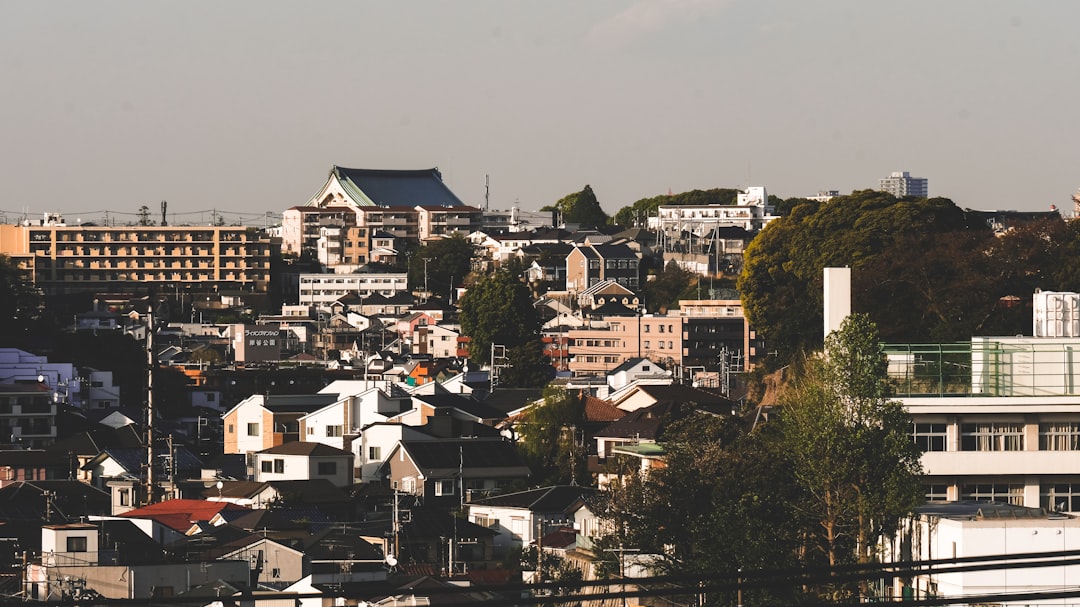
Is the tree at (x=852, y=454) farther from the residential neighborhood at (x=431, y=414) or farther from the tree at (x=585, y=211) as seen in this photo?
the tree at (x=585, y=211)

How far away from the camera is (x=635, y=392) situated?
29.2 meters

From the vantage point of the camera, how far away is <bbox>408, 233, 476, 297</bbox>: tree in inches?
2389

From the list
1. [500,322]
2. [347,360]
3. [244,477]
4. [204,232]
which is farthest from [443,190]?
[244,477]

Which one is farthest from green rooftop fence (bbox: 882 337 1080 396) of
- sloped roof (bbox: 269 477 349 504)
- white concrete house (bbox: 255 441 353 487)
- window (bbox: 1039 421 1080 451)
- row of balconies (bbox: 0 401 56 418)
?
row of balconies (bbox: 0 401 56 418)

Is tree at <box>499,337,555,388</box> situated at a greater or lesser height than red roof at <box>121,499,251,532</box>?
greater

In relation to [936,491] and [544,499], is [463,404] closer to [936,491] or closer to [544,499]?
[544,499]

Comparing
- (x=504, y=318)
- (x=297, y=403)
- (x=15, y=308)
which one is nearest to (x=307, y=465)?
(x=297, y=403)

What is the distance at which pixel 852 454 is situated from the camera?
11.4 metres

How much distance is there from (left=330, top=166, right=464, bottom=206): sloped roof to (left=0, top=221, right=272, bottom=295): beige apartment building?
14.0 meters

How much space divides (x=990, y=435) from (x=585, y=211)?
193 feet

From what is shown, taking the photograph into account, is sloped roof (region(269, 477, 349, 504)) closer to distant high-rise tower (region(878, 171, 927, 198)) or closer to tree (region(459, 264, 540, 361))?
tree (region(459, 264, 540, 361))

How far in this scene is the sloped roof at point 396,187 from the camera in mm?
77688

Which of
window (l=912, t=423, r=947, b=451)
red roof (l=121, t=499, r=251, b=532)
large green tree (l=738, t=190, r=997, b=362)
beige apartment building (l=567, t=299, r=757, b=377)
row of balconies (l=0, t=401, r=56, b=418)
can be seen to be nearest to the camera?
window (l=912, t=423, r=947, b=451)

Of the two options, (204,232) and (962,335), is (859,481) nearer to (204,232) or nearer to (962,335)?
(962,335)
